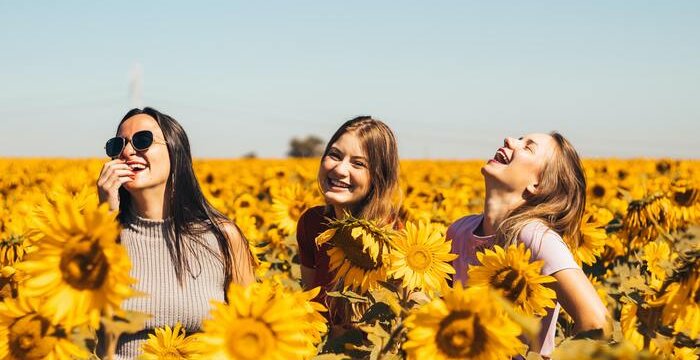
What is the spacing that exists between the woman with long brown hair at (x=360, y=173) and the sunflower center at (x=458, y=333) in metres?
1.89

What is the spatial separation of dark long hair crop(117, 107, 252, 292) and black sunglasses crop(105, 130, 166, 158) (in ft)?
0.41

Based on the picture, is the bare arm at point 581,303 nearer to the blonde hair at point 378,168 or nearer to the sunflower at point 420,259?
the sunflower at point 420,259

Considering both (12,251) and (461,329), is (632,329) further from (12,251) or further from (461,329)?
(12,251)

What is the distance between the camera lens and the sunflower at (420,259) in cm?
254

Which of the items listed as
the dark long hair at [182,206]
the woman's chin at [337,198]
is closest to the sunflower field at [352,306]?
the dark long hair at [182,206]

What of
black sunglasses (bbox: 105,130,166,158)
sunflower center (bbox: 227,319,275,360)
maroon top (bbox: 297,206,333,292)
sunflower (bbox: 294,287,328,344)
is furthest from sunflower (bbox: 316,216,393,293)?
maroon top (bbox: 297,206,333,292)

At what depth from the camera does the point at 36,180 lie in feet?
37.8

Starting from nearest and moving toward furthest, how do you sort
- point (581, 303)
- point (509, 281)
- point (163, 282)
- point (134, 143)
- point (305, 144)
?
point (509, 281)
point (581, 303)
point (134, 143)
point (163, 282)
point (305, 144)

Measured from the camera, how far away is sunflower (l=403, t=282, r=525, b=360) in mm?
1819

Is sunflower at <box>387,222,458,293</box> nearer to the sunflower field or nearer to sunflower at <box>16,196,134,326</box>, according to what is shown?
the sunflower field

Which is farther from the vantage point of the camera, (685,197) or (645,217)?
(685,197)

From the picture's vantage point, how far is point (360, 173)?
383cm

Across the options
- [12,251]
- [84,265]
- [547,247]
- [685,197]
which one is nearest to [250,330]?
[84,265]

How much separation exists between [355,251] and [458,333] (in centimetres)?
87
